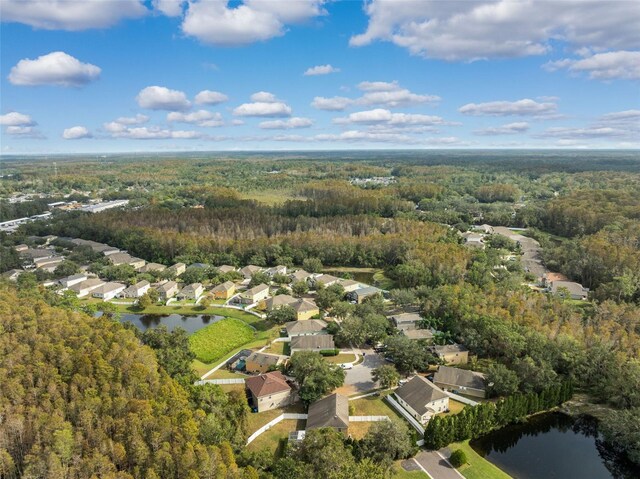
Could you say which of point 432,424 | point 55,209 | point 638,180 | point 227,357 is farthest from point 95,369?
point 638,180

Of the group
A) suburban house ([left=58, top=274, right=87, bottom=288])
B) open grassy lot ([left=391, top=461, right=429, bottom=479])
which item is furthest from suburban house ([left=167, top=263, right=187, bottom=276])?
open grassy lot ([left=391, top=461, right=429, bottom=479])

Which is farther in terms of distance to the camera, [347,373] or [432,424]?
[347,373]

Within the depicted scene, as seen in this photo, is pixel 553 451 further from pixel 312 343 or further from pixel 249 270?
pixel 249 270

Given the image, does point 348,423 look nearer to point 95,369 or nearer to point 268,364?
point 268,364

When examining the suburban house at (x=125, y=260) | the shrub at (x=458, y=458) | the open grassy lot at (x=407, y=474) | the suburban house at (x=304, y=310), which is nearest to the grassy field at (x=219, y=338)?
the suburban house at (x=304, y=310)

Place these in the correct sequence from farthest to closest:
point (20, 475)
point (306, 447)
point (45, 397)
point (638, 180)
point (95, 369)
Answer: point (638, 180) → point (95, 369) → point (45, 397) → point (306, 447) → point (20, 475)

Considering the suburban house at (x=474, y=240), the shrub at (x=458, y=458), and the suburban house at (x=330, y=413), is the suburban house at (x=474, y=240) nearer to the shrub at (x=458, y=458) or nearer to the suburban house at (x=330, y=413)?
the suburban house at (x=330, y=413)
